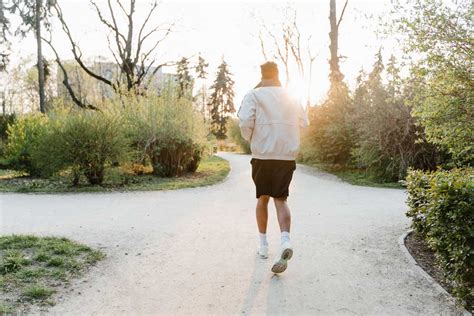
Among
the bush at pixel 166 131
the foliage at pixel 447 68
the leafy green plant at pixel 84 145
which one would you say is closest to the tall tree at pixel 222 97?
the bush at pixel 166 131

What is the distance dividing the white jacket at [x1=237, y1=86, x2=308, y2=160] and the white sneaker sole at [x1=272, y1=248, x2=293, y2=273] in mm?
941

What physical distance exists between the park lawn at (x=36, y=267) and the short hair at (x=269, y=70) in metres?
2.77

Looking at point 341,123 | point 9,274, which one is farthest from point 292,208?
point 341,123

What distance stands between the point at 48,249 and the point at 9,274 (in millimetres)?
793

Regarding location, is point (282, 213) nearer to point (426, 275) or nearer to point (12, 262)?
point (426, 275)

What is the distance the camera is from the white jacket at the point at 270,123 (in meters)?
4.14

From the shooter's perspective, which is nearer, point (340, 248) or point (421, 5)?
point (340, 248)

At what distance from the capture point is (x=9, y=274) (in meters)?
3.84

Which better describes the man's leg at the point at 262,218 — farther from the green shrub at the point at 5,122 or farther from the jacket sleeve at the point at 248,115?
the green shrub at the point at 5,122

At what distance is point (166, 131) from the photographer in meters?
13.0

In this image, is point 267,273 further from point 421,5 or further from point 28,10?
point 28,10

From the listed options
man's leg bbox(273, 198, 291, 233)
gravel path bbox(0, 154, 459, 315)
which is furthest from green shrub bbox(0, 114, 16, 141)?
man's leg bbox(273, 198, 291, 233)

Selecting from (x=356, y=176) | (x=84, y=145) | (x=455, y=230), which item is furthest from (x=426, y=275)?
(x=356, y=176)

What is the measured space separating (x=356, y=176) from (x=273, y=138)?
10877 mm
